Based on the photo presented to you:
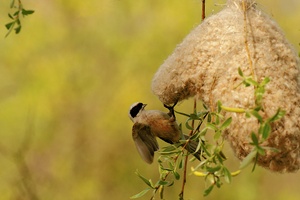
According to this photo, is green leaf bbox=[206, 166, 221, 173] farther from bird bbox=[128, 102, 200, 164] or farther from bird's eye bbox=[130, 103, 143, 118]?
bird's eye bbox=[130, 103, 143, 118]

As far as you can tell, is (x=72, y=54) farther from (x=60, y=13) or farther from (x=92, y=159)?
(x=92, y=159)

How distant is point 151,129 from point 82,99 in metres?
2.42

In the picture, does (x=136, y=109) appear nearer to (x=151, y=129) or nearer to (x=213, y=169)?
(x=151, y=129)

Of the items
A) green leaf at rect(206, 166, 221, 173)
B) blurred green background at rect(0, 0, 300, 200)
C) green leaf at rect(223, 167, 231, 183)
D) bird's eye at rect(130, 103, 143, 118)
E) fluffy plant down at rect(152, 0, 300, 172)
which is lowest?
green leaf at rect(223, 167, 231, 183)

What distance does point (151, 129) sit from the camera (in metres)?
1.64

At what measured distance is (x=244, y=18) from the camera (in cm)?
141

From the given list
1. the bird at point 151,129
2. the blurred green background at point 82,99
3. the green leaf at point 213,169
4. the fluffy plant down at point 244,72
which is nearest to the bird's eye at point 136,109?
the bird at point 151,129

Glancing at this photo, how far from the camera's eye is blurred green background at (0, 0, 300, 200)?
3.82m

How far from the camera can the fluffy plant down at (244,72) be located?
1320 millimetres

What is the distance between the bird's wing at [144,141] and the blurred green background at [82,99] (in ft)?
6.76

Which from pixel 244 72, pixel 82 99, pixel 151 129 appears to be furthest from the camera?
pixel 82 99

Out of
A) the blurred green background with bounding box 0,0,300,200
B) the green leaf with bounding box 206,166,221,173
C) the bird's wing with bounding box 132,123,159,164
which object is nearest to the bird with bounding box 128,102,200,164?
the bird's wing with bounding box 132,123,159,164

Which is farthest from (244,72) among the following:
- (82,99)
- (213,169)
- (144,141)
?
(82,99)

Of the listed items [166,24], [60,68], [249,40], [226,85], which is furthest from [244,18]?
[60,68]
